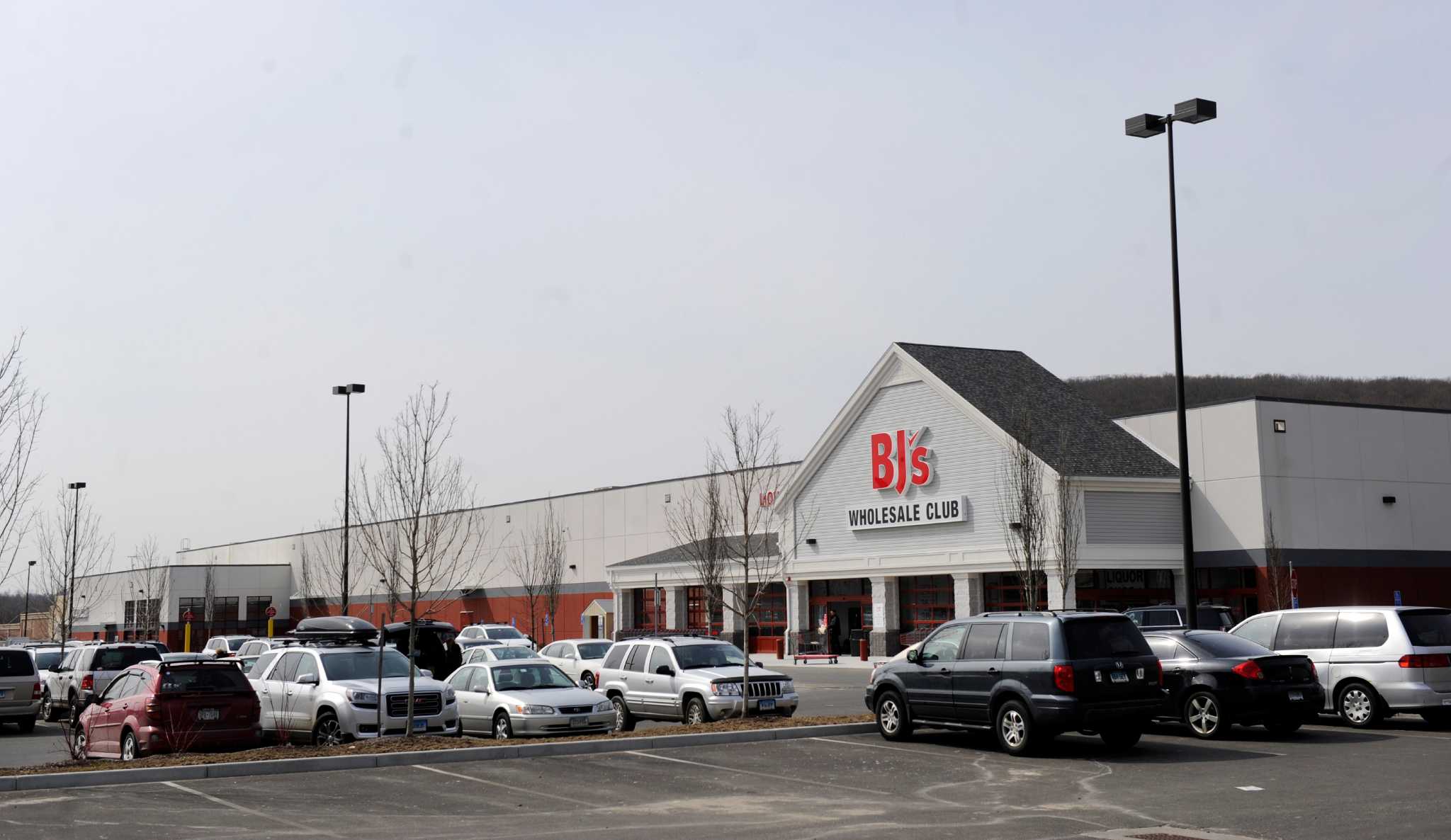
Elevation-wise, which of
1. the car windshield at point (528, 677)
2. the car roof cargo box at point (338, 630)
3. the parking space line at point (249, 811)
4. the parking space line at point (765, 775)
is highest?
the car roof cargo box at point (338, 630)

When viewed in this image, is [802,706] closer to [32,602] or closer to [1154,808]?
[1154,808]

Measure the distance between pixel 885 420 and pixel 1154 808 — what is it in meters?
37.8

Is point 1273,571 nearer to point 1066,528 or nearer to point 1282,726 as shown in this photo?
point 1066,528

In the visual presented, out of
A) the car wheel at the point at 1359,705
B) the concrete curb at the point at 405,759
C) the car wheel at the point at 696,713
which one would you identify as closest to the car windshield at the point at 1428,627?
the car wheel at the point at 1359,705

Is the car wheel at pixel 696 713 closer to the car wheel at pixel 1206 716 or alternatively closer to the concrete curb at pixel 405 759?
the concrete curb at pixel 405 759

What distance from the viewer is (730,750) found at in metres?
18.6

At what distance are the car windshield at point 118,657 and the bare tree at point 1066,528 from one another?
24.3 m

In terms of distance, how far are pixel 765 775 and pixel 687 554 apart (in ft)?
134

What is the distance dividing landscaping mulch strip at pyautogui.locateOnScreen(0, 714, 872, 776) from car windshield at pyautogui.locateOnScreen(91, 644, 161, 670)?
42.5ft

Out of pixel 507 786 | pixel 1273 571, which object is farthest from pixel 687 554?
pixel 507 786

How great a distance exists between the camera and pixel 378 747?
18.5 meters

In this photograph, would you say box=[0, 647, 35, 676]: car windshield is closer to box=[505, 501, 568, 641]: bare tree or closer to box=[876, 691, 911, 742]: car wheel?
box=[876, 691, 911, 742]: car wheel

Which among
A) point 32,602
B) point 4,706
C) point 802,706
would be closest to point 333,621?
point 4,706

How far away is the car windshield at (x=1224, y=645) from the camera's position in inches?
752
